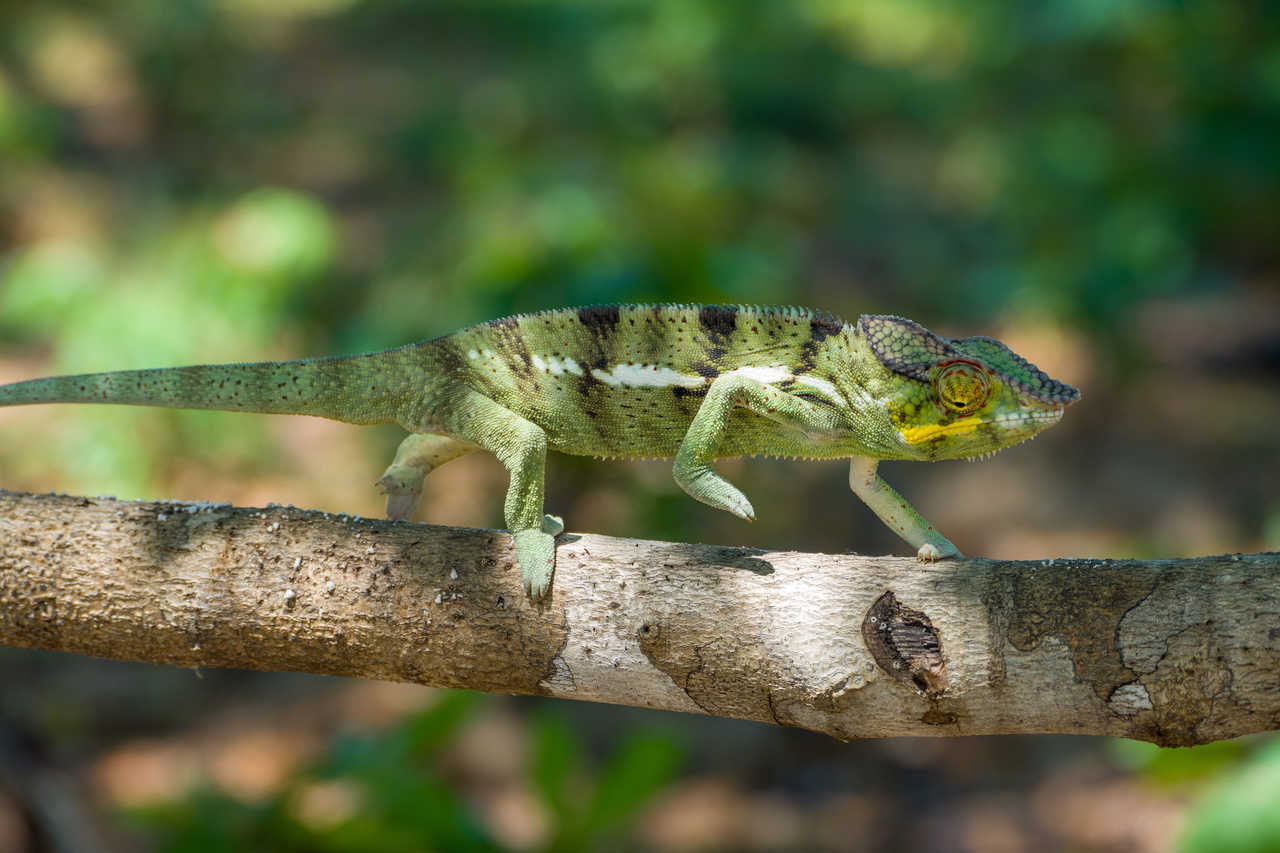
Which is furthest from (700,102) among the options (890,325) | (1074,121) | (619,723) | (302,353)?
(890,325)

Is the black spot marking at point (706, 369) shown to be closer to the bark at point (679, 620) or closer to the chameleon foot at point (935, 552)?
the bark at point (679, 620)

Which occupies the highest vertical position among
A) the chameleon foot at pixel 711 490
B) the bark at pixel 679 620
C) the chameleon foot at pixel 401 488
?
the chameleon foot at pixel 401 488

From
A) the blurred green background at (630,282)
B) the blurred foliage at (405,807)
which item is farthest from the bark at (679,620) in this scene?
the blurred green background at (630,282)

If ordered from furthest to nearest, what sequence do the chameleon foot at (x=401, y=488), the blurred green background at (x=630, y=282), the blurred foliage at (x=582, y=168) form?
the blurred foliage at (x=582, y=168)
the blurred green background at (x=630, y=282)
the chameleon foot at (x=401, y=488)

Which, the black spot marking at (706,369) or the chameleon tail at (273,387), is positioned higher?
the black spot marking at (706,369)

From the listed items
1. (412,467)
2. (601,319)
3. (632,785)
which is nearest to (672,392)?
(601,319)

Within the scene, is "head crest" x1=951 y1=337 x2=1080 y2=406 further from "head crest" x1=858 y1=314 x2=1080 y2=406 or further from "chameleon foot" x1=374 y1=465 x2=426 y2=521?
"chameleon foot" x1=374 y1=465 x2=426 y2=521

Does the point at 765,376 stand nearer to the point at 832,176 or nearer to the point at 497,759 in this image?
the point at 497,759

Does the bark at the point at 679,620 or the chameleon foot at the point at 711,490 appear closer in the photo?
the bark at the point at 679,620

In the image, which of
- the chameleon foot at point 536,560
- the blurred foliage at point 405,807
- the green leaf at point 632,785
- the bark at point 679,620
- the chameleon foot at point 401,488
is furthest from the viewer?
the green leaf at point 632,785
